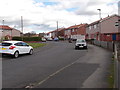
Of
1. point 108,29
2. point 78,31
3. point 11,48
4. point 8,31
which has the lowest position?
point 11,48

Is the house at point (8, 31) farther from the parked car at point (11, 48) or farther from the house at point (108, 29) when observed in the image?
the parked car at point (11, 48)

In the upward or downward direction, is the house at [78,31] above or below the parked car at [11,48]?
above

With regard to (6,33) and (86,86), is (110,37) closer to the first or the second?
(86,86)

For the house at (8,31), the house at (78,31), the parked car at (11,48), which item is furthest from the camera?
the house at (78,31)

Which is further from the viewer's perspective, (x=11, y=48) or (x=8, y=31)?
(x=8, y=31)

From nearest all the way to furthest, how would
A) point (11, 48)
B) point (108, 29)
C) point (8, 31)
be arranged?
point (11, 48)
point (108, 29)
point (8, 31)

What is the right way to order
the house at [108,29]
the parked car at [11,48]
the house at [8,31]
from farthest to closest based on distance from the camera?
the house at [8,31] < the house at [108,29] < the parked car at [11,48]

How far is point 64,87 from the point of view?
5.84m

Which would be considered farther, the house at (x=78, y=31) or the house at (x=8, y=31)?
the house at (x=78, y=31)

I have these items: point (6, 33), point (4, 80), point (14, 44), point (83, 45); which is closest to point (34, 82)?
point (4, 80)

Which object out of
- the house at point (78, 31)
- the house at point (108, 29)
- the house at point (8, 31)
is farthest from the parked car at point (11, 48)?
the house at point (78, 31)

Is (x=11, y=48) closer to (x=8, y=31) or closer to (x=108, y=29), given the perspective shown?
(x=108, y=29)

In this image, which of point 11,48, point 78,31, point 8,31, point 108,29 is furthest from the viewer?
point 78,31

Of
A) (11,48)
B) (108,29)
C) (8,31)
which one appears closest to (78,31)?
(108,29)
